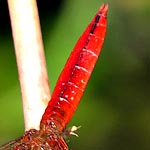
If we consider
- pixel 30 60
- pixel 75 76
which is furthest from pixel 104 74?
pixel 30 60

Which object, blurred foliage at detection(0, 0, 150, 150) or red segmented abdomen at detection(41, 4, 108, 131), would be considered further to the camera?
blurred foliage at detection(0, 0, 150, 150)

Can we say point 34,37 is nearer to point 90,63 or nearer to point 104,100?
point 90,63

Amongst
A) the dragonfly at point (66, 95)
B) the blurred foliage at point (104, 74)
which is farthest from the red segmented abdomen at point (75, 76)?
the blurred foliage at point (104, 74)

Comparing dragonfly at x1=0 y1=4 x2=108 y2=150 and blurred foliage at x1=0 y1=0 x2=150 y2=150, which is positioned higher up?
blurred foliage at x1=0 y1=0 x2=150 y2=150

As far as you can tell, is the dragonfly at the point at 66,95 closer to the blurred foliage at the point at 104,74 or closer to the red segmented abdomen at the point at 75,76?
the red segmented abdomen at the point at 75,76

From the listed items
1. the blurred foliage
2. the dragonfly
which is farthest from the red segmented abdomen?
the blurred foliage

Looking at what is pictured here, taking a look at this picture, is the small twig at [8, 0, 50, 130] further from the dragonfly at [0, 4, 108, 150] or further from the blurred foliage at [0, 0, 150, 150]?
the blurred foliage at [0, 0, 150, 150]
